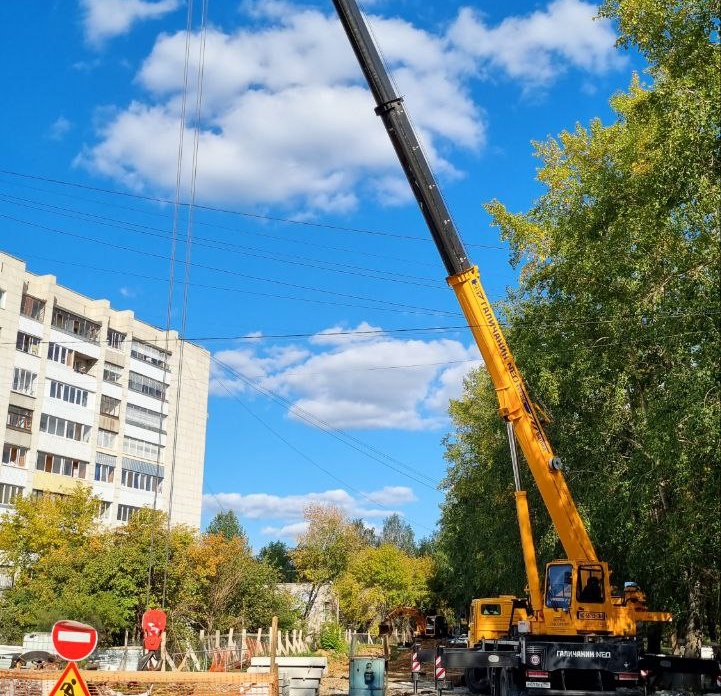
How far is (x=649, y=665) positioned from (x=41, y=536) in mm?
32652

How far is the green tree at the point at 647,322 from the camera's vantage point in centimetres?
1611

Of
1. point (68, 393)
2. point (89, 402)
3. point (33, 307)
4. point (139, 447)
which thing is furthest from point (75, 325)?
point (139, 447)

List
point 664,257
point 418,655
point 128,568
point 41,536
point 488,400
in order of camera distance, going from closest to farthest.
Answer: point 664,257, point 418,655, point 128,568, point 488,400, point 41,536

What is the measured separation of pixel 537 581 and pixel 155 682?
30.2ft

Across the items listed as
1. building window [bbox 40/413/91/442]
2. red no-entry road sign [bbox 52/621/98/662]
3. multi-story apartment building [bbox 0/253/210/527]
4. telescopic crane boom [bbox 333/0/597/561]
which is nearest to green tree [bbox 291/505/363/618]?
multi-story apartment building [bbox 0/253/210/527]

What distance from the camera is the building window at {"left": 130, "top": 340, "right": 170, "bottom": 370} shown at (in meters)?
69.2

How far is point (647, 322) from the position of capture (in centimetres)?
1977

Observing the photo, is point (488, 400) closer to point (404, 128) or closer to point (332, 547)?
point (404, 128)

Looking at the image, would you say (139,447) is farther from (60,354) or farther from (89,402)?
(60,354)

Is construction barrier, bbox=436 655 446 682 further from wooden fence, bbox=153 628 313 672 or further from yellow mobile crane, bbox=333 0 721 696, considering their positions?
wooden fence, bbox=153 628 313 672

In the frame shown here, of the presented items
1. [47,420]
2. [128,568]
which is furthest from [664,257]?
[47,420]

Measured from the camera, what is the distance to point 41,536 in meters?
42.1

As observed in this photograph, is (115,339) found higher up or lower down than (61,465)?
higher up

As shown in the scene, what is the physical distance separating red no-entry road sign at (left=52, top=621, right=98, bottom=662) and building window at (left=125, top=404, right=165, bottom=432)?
5919 centimetres
